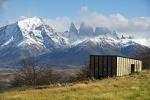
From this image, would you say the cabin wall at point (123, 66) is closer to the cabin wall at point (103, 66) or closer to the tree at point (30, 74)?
the cabin wall at point (103, 66)

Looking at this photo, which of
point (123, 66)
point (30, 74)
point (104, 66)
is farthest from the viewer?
point (30, 74)

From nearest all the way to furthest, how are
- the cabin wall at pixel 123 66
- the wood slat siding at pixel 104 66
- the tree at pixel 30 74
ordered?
the wood slat siding at pixel 104 66, the cabin wall at pixel 123 66, the tree at pixel 30 74

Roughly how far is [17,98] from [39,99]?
1.82m

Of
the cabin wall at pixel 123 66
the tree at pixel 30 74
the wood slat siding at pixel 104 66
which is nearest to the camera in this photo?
the wood slat siding at pixel 104 66

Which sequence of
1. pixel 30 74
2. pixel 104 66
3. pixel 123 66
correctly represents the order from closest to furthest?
pixel 104 66 < pixel 123 66 < pixel 30 74

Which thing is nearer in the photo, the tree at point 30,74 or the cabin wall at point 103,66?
the cabin wall at point 103,66

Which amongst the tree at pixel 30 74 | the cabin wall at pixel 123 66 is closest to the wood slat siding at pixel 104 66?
the cabin wall at pixel 123 66

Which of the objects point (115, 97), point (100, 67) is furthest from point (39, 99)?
point (100, 67)

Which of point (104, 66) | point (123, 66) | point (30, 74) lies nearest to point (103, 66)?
point (104, 66)

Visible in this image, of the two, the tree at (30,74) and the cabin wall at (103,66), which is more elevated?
the cabin wall at (103,66)

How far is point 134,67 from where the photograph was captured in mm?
63531

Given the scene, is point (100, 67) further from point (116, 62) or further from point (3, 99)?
point (3, 99)

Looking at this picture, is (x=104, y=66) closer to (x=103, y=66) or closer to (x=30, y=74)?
(x=103, y=66)

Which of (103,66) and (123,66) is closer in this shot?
(103,66)
